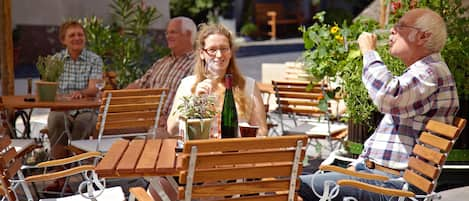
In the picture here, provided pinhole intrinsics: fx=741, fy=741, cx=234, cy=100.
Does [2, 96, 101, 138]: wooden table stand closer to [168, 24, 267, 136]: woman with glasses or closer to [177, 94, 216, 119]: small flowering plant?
[168, 24, 267, 136]: woman with glasses

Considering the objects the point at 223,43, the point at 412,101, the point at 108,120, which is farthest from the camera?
the point at 108,120

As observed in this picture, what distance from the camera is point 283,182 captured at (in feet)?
9.13

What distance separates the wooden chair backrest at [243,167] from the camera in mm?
2588

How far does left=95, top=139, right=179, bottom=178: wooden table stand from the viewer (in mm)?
2910

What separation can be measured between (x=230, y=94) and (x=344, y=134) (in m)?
2.69

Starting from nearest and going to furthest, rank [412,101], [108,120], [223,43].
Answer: [412,101] → [223,43] → [108,120]

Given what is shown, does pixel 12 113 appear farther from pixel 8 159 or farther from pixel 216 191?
pixel 216 191

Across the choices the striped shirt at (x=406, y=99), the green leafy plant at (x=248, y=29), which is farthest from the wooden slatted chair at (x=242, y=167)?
the green leafy plant at (x=248, y=29)

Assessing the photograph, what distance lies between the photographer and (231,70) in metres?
3.82

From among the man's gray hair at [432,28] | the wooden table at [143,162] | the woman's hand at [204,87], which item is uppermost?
the man's gray hair at [432,28]

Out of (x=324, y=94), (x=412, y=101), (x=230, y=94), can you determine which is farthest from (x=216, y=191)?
(x=324, y=94)

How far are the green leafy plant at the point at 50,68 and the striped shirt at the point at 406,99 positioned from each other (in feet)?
8.09

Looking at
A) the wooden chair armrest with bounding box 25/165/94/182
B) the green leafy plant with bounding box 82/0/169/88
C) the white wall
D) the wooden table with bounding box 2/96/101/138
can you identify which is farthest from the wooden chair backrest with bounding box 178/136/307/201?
the white wall

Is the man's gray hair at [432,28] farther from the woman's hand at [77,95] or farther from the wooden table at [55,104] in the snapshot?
the woman's hand at [77,95]
